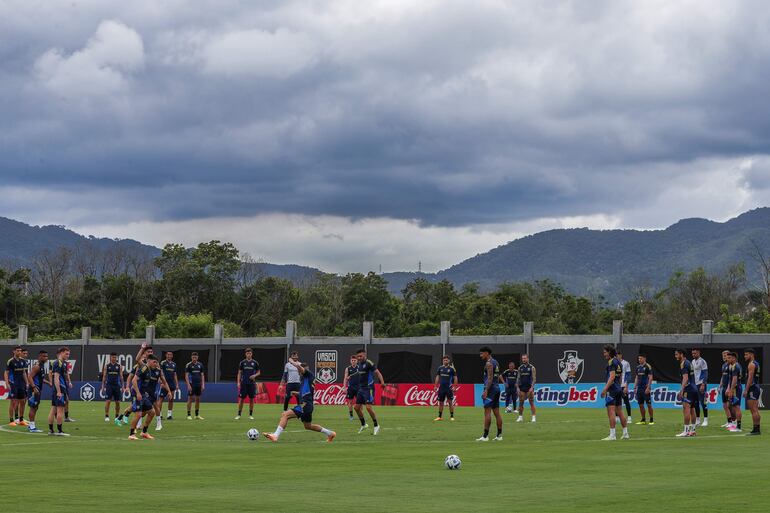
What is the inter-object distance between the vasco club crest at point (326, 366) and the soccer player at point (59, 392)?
26951 mm

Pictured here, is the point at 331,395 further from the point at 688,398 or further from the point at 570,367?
the point at 688,398

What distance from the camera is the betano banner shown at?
49719 mm

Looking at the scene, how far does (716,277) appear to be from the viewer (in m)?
104

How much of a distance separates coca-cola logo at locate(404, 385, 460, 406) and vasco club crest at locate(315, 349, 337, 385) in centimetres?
590

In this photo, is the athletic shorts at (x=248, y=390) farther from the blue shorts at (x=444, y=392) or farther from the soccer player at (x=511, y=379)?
the soccer player at (x=511, y=379)

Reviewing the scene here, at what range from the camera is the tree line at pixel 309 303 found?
97.9m

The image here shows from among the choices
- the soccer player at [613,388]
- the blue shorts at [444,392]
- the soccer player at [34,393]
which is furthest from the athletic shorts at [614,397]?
the soccer player at [34,393]

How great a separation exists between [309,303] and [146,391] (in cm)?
8167

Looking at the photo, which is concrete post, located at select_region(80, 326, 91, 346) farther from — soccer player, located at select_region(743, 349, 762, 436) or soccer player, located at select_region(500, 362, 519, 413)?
soccer player, located at select_region(743, 349, 762, 436)

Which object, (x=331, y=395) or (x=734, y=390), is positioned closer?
(x=734, y=390)

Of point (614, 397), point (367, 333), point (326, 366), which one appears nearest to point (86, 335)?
point (326, 366)

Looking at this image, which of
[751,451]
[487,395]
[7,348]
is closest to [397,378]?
[7,348]

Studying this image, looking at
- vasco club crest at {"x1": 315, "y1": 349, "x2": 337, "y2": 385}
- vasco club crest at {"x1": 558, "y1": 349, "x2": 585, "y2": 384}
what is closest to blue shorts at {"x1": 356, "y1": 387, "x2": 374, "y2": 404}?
vasco club crest at {"x1": 558, "y1": 349, "x2": 585, "y2": 384}

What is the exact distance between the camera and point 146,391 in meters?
29.0
